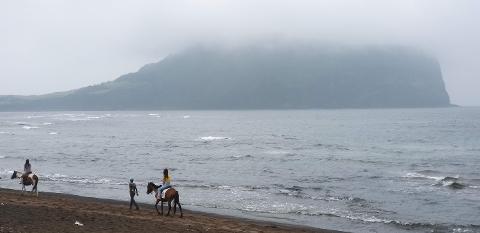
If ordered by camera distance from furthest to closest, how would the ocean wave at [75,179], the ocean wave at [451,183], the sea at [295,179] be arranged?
the ocean wave at [75,179]
the ocean wave at [451,183]
the sea at [295,179]

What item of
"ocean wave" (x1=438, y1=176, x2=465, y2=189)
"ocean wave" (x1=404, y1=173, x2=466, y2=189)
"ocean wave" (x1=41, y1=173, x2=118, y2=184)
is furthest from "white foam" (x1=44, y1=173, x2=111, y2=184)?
"ocean wave" (x1=438, y1=176, x2=465, y2=189)

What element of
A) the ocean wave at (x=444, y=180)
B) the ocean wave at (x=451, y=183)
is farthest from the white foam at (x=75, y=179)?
the ocean wave at (x=451, y=183)

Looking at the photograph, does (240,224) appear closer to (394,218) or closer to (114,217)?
(114,217)

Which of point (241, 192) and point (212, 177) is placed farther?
point (212, 177)

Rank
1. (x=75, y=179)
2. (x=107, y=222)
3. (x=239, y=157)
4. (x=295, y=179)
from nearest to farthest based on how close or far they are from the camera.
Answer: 1. (x=107, y=222)
2. (x=75, y=179)
3. (x=295, y=179)
4. (x=239, y=157)

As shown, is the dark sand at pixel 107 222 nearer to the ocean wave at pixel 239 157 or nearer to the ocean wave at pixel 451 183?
the ocean wave at pixel 451 183

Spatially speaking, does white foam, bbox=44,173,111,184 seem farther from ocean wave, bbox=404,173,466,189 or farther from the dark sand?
ocean wave, bbox=404,173,466,189

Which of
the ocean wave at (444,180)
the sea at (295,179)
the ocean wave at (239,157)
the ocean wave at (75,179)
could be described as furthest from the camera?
the ocean wave at (239,157)

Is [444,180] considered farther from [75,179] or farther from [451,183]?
[75,179]

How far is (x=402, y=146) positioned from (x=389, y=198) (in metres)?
43.1

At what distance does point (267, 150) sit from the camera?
223 ft

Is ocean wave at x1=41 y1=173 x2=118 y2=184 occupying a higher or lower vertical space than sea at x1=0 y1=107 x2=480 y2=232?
higher

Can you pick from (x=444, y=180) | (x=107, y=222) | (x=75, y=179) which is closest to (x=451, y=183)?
(x=444, y=180)

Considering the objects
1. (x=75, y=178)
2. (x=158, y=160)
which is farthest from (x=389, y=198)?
(x=158, y=160)
